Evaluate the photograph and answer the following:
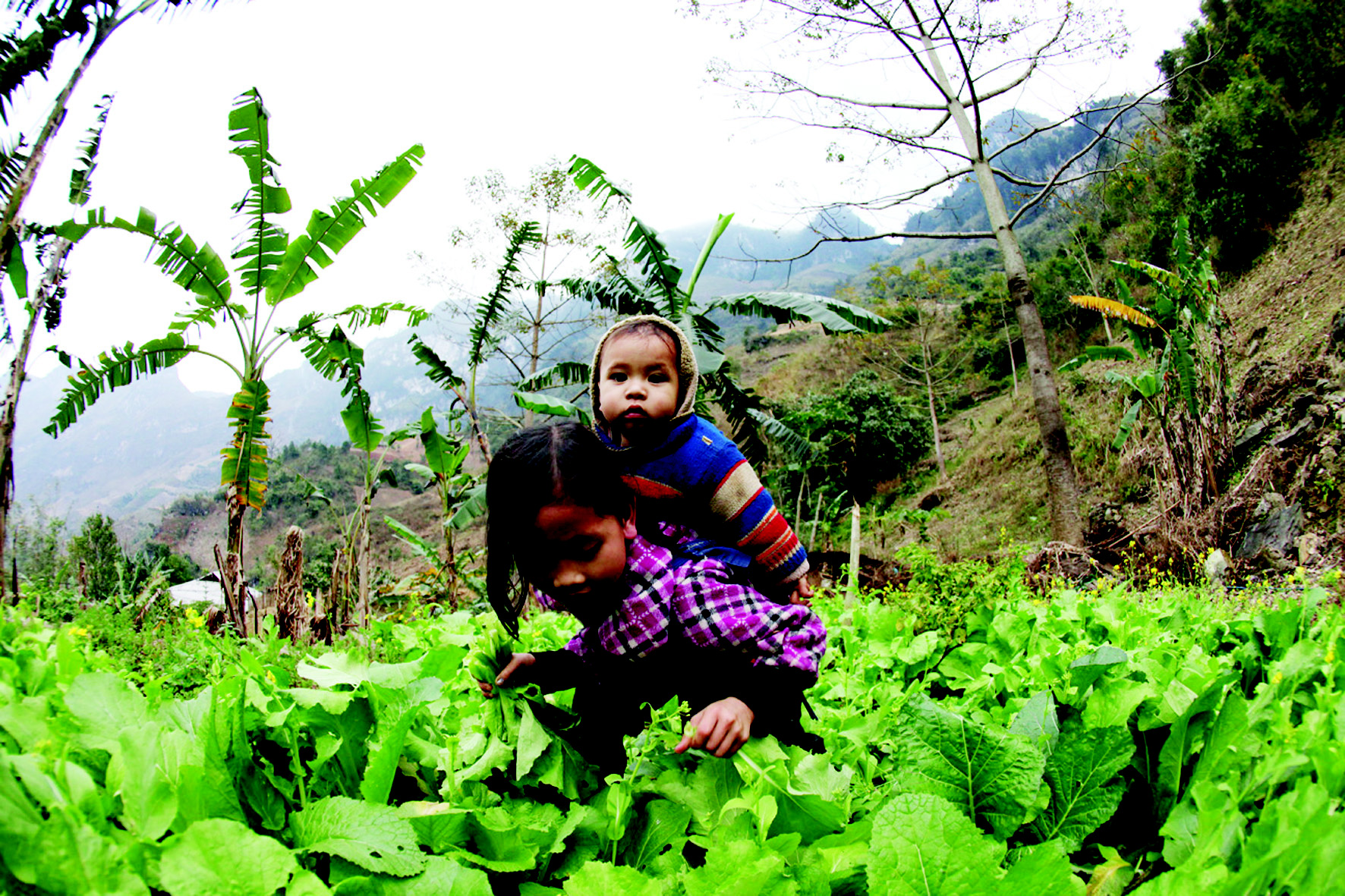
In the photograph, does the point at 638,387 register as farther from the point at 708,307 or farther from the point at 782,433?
the point at 782,433

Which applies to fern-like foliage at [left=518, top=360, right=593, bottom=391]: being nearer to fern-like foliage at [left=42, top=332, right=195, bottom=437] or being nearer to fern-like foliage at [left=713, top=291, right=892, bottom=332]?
fern-like foliage at [left=713, top=291, right=892, bottom=332]

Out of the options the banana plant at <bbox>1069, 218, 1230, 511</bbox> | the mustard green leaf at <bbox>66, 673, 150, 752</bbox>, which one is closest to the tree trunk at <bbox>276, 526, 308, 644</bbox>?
the mustard green leaf at <bbox>66, 673, 150, 752</bbox>

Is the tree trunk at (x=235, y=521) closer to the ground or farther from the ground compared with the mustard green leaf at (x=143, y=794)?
farther from the ground

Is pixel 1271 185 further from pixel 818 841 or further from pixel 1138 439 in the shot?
pixel 818 841

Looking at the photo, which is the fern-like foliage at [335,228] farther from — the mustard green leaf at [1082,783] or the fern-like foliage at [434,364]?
the mustard green leaf at [1082,783]

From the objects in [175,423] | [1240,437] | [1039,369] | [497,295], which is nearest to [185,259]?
[497,295]

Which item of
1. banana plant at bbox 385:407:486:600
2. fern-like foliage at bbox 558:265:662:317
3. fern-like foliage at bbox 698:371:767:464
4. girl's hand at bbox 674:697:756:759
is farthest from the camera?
fern-like foliage at bbox 558:265:662:317

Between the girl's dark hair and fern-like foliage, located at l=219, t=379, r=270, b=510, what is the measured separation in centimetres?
483

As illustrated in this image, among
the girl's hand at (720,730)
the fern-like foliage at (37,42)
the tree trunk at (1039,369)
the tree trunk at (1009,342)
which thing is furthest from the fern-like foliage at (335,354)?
the tree trunk at (1009,342)

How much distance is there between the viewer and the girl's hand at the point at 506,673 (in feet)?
3.32

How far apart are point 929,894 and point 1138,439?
12306 millimetres

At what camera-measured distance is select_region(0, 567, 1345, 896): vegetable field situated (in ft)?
1.65

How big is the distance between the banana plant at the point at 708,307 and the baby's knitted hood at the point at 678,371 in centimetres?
502

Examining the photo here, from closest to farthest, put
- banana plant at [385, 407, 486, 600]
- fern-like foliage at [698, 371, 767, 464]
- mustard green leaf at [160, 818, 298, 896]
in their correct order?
mustard green leaf at [160, 818, 298, 896] → banana plant at [385, 407, 486, 600] → fern-like foliage at [698, 371, 767, 464]
